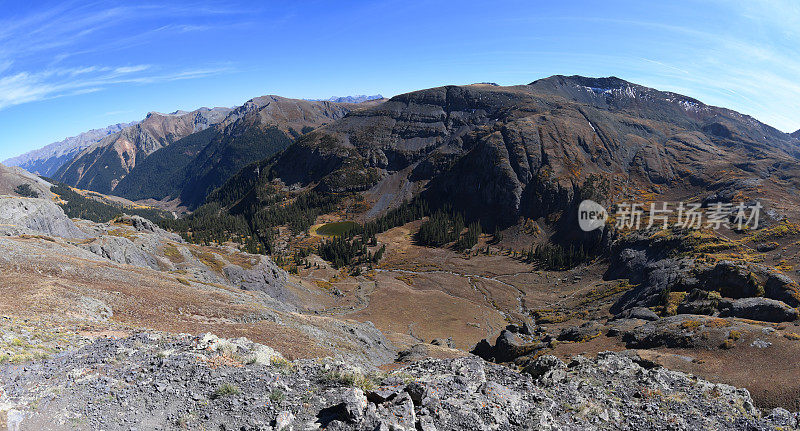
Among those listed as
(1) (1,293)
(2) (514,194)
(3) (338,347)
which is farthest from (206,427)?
(2) (514,194)

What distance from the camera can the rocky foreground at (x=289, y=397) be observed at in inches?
459

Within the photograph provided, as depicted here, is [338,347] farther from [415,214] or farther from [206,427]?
[415,214]

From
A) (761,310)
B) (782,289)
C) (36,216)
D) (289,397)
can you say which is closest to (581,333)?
(761,310)

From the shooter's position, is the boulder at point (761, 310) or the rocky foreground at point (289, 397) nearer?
the rocky foreground at point (289, 397)

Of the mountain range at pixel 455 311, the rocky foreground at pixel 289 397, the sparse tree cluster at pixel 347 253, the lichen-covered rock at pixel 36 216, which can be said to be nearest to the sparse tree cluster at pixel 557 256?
the mountain range at pixel 455 311

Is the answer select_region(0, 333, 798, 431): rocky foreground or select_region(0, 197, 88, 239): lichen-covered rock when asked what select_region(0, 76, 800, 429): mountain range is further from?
select_region(0, 197, 88, 239): lichen-covered rock

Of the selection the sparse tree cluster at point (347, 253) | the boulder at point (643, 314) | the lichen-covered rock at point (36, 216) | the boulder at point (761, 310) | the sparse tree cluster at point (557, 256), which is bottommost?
the sparse tree cluster at point (347, 253)

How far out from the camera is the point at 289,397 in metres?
13.9

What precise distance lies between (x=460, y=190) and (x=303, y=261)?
9670 centimetres

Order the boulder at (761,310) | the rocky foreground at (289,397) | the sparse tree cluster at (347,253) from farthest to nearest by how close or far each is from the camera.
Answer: the sparse tree cluster at (347,253)
the boulder at (761,310)
the rocky foreground at (289,397)

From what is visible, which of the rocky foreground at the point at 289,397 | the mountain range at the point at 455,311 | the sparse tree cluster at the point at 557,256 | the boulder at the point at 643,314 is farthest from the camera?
the sparse tree cluster at the point at 557,256

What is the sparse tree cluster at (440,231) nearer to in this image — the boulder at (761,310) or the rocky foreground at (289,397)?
the boulder at (761,310)

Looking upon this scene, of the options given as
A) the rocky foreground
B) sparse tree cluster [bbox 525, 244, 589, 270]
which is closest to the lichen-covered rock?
the rocky foreground

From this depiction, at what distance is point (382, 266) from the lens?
11906 centimetres
